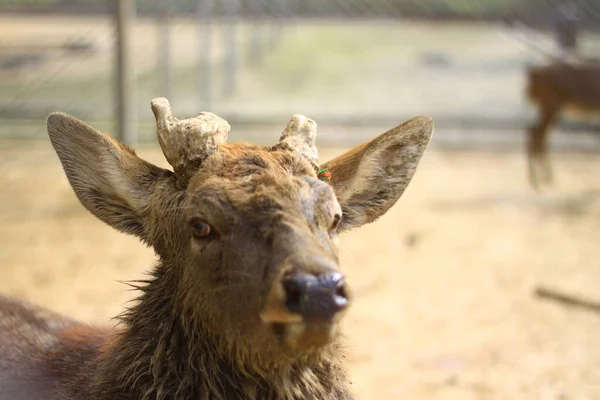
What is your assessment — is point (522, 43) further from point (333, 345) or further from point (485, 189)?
point (333, 345)

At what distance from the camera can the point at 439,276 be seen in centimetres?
813

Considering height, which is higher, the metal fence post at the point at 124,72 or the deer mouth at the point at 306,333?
the deer mouth at the point at 306,333

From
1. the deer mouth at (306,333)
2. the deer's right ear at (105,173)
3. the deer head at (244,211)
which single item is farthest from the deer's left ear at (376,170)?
the deer mouth at (306,333)

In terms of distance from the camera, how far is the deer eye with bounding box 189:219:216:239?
2979 millimetres

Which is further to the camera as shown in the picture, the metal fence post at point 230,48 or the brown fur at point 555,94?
the metal fence post at point 230,48

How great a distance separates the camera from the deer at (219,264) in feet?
8.71

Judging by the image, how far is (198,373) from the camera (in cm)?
299

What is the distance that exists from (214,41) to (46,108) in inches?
171

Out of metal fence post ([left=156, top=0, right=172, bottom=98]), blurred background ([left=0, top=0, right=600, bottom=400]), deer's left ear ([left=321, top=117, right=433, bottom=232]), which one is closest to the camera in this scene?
deer's left ear ([left=321, top=117, right=433, bottom=232])

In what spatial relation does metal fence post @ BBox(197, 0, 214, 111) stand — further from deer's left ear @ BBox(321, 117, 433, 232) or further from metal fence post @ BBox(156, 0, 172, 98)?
deer's left ear @ BBox(321, 117, 433, 232)

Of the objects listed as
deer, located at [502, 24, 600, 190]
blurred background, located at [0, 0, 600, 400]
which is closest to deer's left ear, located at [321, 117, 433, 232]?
blurred background, located at [0, 0, 600, 400]

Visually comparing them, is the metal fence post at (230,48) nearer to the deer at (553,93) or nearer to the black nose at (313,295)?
the deer at (553,93)

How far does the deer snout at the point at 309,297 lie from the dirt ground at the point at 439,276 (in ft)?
10.3

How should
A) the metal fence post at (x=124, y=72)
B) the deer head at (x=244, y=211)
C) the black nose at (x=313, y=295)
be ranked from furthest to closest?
the metal fence post at (x=124, y=72) < the deer head at (x=244, y=211) < the black nose at (x=313, y=295)
